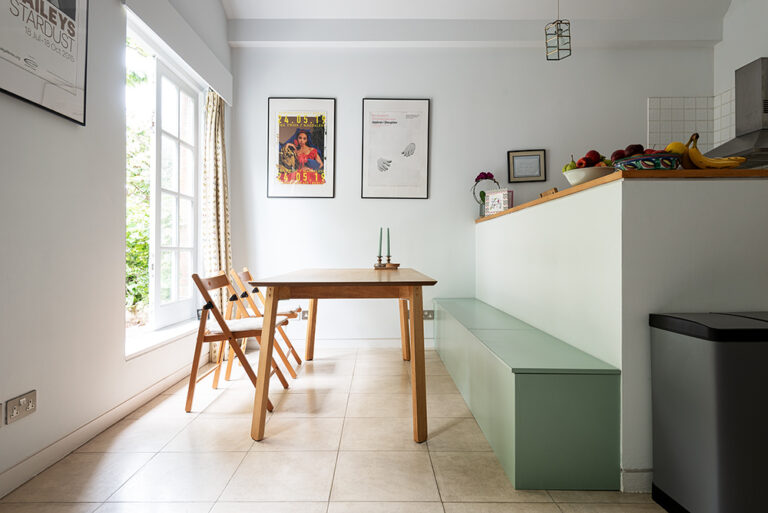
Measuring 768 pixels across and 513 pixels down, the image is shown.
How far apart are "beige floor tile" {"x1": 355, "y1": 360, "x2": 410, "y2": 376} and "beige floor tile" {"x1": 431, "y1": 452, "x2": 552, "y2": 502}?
126cm

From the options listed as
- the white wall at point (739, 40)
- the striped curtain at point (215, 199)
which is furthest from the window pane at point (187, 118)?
the white wall at point (739, 40)

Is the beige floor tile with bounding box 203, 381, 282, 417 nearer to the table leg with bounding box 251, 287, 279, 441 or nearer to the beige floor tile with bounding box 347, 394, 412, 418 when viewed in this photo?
the table leg with bounding box 251, 287, 279, 441

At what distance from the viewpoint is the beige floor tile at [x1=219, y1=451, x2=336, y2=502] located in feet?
4.98

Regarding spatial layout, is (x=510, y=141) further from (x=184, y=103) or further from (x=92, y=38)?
(x=92, y=38)

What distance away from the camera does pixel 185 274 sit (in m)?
3.34

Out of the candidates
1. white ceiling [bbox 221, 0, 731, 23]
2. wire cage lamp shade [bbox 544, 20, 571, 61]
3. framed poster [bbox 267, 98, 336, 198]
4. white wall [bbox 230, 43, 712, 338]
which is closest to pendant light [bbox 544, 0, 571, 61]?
wire cage lamp shade [bbox 544, 20, 571, 61]

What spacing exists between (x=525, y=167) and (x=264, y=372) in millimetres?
3050

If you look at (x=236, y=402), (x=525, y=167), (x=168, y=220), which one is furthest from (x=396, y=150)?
(x=236, y=402)

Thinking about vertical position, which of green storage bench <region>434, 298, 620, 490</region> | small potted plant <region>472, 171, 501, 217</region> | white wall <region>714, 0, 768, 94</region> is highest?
white wall <region>714, 0, 768, 94</region>

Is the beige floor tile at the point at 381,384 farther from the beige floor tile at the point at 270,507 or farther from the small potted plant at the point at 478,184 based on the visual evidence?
the small potted plant at the point at 478,184

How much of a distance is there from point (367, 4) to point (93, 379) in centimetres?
349

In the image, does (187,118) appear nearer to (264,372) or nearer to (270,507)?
(264,372)

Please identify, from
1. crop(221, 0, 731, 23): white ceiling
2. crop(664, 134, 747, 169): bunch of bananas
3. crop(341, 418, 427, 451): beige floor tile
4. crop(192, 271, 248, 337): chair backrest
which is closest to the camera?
crop(664, 134, 747, 169): bunch of bananas

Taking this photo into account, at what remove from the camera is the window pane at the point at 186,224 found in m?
3.30
